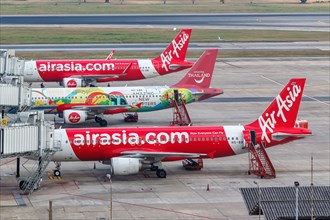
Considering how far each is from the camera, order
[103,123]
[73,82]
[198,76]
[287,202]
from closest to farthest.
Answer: [287,202], [103,123], [198,76], [73,82]

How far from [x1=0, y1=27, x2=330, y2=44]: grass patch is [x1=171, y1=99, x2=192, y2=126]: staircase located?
8056cm

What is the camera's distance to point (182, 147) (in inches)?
2992

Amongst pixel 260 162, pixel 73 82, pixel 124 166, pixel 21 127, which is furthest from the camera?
pixel 73 82

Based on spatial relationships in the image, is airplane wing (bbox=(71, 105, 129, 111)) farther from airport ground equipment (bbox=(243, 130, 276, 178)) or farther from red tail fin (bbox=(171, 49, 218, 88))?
airport ground equipment (bbox=(243, 130, 276, 178))

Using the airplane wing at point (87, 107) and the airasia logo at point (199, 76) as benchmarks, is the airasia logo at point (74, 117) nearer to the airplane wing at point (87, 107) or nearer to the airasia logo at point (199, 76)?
the airplane wing at point (87, 107)

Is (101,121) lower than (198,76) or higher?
lower

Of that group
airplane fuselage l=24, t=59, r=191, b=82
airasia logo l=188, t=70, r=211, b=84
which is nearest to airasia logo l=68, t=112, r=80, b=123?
airasia logo l=188, t=70, r=211, b=84

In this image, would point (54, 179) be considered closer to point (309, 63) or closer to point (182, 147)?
point (182, 147)

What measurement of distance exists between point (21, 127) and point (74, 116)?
137 feet

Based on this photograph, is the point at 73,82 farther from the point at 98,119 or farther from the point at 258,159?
the point at 258,159

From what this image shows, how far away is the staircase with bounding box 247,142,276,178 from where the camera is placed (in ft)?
248

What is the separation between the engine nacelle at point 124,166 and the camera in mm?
73750

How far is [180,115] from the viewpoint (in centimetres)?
9812

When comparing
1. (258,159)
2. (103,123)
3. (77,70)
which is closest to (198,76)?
(103,123)
